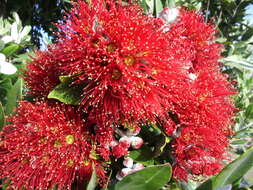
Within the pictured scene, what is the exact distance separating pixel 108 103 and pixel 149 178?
27 cm

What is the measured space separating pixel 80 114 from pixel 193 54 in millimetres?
525

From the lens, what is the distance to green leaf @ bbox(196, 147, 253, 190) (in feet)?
2.62

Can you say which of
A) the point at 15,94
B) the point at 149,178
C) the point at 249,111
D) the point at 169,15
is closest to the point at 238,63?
the point at 249,111

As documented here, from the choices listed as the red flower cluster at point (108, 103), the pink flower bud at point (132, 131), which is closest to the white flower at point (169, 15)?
the red flower cluster at point (108, 103)

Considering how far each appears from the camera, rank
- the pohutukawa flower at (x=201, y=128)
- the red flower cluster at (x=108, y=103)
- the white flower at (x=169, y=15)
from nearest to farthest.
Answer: the red flower cluster at (x=108, y=103)
the pohutukawa flower at (x=201, y=128)
the white flower at (x=169, y=15)

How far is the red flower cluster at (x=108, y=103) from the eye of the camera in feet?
2.90

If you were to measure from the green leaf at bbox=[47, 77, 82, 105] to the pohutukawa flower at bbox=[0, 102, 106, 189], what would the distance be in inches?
2.8

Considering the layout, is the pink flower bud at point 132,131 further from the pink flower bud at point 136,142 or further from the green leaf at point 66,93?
the green leaf at point 66,93

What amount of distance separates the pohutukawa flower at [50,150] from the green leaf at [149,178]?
17 cm

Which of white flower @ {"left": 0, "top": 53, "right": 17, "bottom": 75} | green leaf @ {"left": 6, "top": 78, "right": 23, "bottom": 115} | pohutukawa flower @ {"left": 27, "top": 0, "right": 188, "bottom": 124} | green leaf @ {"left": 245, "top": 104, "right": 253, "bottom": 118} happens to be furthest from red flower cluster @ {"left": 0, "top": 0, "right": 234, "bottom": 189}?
green leaf @ {"left": 245, "top": 104, "right": 253, "bottom": 118}

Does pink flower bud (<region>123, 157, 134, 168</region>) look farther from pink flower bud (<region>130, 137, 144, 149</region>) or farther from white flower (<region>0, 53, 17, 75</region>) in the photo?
white flower (<region>0, 53, 17, 75</region>)

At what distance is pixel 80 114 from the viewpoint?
0.99 metres

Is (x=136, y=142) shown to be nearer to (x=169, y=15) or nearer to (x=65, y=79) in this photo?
(x=65, y=79)

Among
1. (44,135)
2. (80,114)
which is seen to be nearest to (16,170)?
(44,135)
